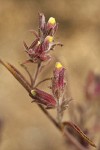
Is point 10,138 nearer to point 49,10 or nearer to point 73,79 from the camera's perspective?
point 73,79

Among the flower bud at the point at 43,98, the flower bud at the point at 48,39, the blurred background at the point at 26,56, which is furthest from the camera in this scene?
the blurred background at the point at 26,56

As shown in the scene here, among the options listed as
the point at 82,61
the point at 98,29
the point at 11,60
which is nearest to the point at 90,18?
the point at 98,29

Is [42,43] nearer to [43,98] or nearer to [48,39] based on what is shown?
[48,39]

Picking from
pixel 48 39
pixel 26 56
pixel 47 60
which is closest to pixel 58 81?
pixel 47 60

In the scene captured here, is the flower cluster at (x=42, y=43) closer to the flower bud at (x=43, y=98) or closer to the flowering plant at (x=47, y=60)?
the flowering plant at (x=47, y=60)

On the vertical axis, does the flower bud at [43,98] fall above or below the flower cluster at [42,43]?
below

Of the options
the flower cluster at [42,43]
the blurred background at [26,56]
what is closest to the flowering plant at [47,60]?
the flower cluster at [42,43]
